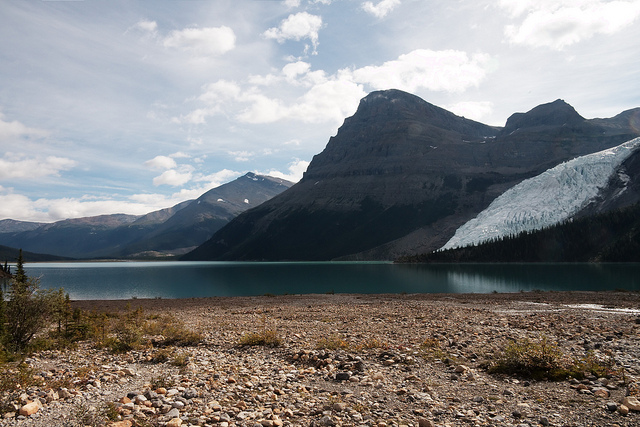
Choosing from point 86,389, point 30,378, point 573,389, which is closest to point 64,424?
point 86,389

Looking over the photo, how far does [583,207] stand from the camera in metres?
186

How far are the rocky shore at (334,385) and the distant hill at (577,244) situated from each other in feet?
490

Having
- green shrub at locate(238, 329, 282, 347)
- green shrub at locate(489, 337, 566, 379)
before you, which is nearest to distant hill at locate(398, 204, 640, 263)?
green shrub at locate(489, 337, 566, 379)

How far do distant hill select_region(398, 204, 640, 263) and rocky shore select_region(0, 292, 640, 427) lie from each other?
149472mm

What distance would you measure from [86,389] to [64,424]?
2847mm

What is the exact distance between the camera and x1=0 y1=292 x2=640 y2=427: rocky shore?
8406 mm

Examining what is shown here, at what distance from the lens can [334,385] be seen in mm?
11172

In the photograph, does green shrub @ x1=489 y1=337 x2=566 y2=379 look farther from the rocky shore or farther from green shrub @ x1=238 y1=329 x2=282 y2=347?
green shrub @ x1=238 y1=329 x2=282 y2=347

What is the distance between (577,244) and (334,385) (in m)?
174

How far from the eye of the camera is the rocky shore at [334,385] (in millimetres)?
8406

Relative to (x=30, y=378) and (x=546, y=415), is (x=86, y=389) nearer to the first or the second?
(x=30, y=378)

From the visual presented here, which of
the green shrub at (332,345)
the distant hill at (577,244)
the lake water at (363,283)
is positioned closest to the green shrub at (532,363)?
the green shrub at (332,345)

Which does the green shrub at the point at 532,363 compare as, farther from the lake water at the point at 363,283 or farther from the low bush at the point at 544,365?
the lake water at the point at 363,283

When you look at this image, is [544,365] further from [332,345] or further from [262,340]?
[262,340]
